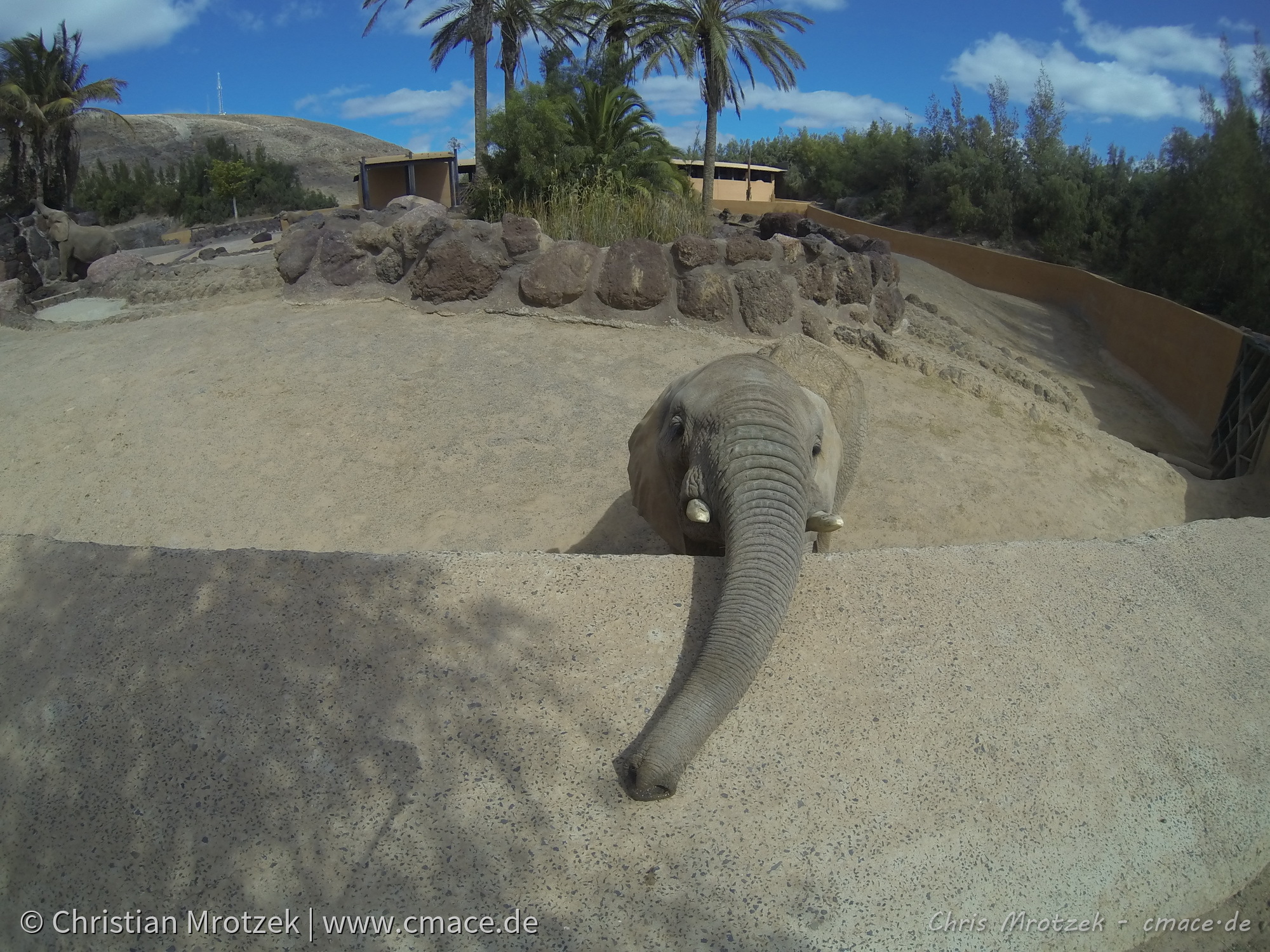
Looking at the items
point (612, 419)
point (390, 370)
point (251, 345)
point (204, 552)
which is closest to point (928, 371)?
point (612, 419)

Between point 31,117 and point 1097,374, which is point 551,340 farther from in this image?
Result: point 31,117

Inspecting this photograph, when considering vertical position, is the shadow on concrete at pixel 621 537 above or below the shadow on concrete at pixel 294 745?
below

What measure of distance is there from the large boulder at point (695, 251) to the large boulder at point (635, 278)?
0.61 ft

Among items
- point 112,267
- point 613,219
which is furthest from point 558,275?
point 112,267

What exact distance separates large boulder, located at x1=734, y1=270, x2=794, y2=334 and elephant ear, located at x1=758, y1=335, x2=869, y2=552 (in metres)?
3.65

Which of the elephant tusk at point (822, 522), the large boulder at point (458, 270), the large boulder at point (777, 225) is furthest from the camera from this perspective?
the large boulder at point (777, 225)

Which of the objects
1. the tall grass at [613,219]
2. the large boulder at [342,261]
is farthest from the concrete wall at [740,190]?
the large boulder at [342,261]

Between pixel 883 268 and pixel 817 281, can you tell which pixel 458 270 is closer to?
pixel 817 281

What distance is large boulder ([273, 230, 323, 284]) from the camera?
30.0ft

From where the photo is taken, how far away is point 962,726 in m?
2.75

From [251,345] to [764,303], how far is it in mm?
5018

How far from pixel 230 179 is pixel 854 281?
35.2m

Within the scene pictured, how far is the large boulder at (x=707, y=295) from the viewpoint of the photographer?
8914 mm

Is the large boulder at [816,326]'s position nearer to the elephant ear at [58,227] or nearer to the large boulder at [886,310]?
the large boulder at [886,310]
